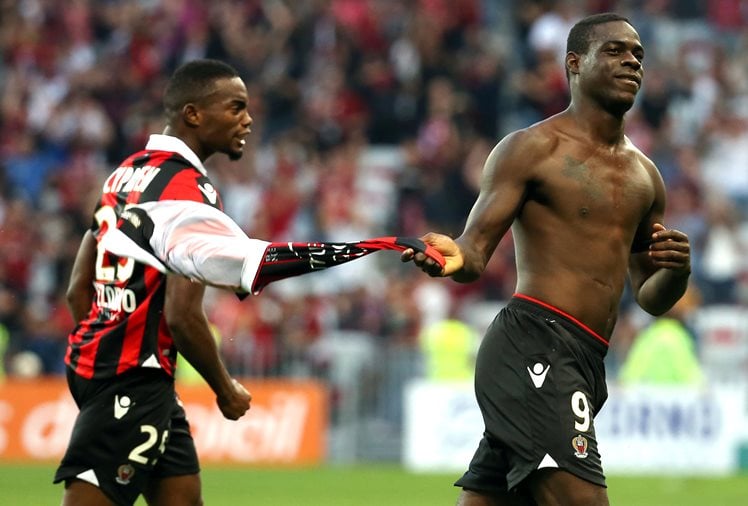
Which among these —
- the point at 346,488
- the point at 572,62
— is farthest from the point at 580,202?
the point at 346,488

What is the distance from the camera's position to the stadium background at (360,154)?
16922 mm

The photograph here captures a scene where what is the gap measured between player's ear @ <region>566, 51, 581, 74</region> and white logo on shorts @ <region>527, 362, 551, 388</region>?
1293 mm

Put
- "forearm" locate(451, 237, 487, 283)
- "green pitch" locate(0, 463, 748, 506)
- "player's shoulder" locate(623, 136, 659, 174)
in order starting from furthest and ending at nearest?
"green pitch" locate(0, 463, 748, 506), "player's shoulder" locate(623, 136, 659, 174), "forearm" locate(451, 237, 487, 283)

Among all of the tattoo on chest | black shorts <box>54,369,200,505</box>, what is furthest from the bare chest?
→ black shorts <box>54,369,200,505</box>

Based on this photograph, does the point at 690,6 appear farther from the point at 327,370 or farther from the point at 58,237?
the point at 58,237

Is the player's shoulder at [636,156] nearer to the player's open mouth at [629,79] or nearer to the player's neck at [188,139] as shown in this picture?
the player's open mouth at [629,79]

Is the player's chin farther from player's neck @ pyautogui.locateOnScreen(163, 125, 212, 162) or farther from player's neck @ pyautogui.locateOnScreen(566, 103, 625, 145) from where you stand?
player's neck @ pyautogui.locateOnScreen(566, 103, 625, 145)

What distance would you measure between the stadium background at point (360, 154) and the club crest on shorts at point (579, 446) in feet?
34.4

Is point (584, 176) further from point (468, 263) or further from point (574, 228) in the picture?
point (468, 263)

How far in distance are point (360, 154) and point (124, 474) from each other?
1406 centimetres

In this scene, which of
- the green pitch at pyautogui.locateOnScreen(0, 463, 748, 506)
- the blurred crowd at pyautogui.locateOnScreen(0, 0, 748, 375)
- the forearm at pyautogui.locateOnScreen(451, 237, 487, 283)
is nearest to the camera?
the forearm at pyautogui.locateOnScreen(451, 237, 487, 283)

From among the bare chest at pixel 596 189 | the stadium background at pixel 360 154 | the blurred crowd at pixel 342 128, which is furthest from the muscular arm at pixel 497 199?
the blurred crowd at pixel 342 128

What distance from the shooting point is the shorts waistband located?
585 cm

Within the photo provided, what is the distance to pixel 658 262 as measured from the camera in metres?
5.84
